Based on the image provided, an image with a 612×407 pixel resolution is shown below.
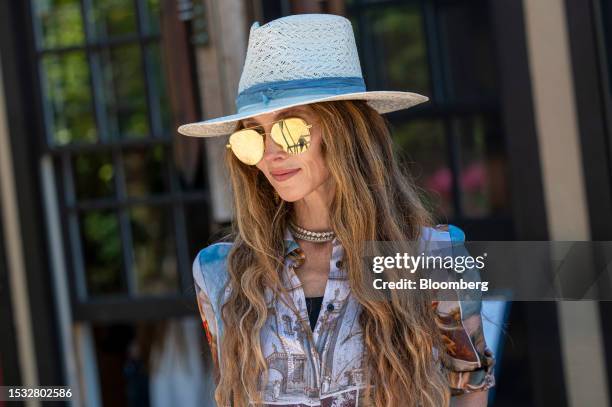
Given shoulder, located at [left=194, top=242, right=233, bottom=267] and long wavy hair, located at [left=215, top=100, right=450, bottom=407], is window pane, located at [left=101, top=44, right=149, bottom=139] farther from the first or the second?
long wavy hair, located at [left=215, top=100, right=450, bottom=407]

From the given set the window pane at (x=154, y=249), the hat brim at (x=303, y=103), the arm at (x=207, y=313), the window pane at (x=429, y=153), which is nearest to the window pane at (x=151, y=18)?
the window pane at (x=154, y=249)

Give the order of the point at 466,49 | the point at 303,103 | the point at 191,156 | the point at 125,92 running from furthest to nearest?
the point at 125,92, the point at 466,49, the point at 191,156, the point at 303,103

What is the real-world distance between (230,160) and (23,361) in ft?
8.32

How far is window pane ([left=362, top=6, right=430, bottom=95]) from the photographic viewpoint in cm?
384

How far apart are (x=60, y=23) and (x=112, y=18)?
27cm

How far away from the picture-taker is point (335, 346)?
2.02 meters

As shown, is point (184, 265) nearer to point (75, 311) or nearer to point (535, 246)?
point (75, 311)

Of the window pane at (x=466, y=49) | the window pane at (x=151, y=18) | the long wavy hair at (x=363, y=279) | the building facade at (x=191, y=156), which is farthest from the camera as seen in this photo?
the window pane at (x=151, y=18)

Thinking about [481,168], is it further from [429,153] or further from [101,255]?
[101,255]

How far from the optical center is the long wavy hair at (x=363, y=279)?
199cm

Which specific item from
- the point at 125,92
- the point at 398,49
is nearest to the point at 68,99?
the point at 125,92

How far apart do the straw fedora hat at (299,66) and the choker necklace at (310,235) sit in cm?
31

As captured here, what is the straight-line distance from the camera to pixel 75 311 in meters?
4.32

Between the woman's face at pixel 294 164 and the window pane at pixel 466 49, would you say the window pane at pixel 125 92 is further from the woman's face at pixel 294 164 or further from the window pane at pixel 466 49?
the woman's face at pixel 294 164
